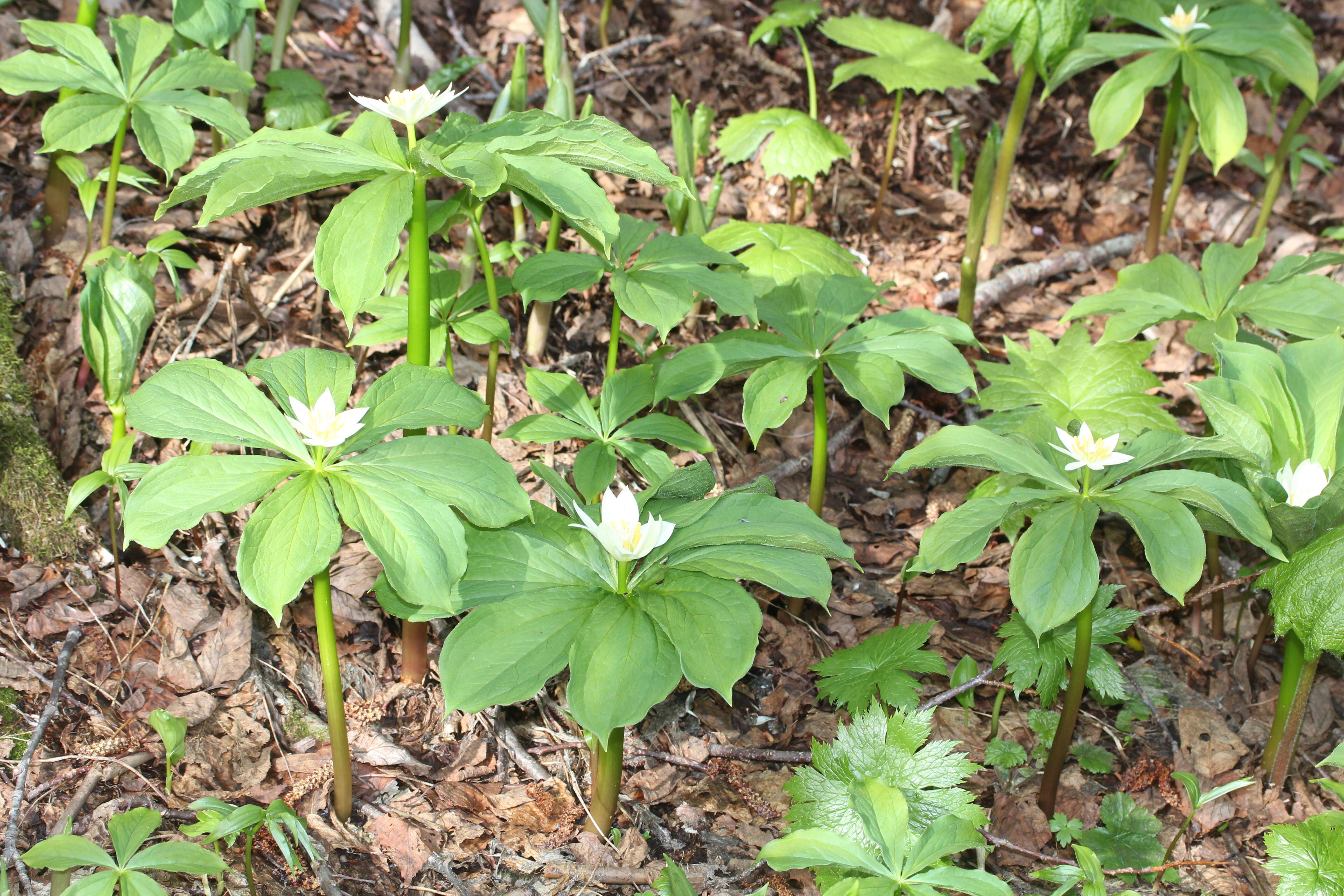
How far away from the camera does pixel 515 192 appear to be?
2510 mm

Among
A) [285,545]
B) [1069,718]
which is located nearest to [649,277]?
[285,545]

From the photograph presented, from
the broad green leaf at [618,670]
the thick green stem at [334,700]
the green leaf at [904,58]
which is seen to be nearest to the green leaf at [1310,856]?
the broad green leaf at [618,670]

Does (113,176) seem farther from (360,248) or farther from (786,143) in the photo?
(786,143)

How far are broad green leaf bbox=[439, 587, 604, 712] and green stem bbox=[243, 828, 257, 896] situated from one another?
43 centimetres

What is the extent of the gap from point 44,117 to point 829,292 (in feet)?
6.43

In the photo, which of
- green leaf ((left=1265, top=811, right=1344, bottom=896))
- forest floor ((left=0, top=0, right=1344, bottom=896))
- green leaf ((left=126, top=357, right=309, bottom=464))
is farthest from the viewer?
forest floor ((left=0, top=0, right=1344, bottom=896))

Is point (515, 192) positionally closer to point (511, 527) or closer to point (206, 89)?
point (511, 527)

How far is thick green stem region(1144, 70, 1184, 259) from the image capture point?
11.6 ft

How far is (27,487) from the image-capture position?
7.23 feet

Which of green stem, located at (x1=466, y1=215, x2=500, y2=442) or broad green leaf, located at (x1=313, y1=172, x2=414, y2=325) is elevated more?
broad green leaf, located at (x1=313, y1=172, x2=414, y2=325)

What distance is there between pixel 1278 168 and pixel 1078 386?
72.5 inches

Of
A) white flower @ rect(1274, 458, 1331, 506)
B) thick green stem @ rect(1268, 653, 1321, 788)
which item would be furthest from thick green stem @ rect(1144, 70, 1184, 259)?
thick green stem @ rect(1268, 653, 1321, 788)

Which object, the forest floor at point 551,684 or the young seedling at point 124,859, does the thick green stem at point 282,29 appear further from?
the young seedling at point 124,859

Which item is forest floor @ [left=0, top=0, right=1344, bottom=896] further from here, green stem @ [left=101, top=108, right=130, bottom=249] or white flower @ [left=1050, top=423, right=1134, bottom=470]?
white flower @ [left=1050, top=423, right=1134, bottom=470]
